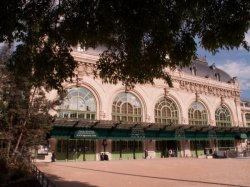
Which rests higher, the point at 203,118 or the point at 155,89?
the point at 155,89

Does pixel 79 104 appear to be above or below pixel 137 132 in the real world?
above

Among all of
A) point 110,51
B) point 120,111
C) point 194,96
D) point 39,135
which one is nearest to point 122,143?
point 120,111

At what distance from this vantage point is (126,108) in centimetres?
4031

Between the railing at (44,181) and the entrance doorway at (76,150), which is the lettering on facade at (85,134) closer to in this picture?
the entrance doorway at (76,150)

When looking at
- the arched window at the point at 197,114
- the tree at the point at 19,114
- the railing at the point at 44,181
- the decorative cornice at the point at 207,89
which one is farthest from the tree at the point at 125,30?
the arched window at the point at 197,114

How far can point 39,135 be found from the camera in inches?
798

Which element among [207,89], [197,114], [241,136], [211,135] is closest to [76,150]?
[211,135]

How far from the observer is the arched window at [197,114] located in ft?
154

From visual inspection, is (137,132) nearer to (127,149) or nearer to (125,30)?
(127,149)

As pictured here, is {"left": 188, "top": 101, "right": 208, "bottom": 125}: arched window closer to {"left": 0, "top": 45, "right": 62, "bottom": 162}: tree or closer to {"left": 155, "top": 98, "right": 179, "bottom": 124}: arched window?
{"left": 155, "top": 98, "right": 179, "bottom": 124}: arched window

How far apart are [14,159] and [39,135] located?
2.08 metres

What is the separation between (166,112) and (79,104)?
537 inches

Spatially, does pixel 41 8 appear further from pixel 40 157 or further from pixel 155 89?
pixel 155 89

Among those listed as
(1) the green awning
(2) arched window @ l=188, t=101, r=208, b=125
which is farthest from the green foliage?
(1) the green awning
